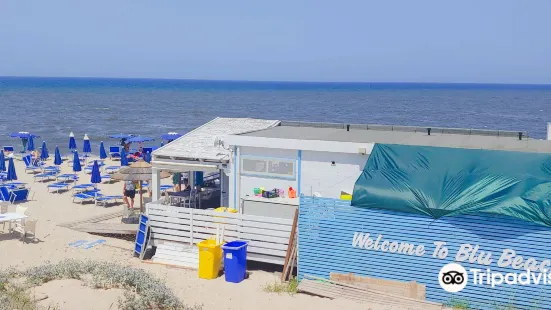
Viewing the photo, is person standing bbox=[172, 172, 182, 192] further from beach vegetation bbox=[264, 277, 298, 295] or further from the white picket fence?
beach vegetation bbox=[264, 277, 298, 295]

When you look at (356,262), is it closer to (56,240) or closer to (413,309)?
(413,309)

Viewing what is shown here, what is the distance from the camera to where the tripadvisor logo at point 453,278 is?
35.9 ft

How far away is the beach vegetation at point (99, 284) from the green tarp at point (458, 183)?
13.0 feet

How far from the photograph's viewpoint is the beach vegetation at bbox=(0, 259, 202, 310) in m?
9.46

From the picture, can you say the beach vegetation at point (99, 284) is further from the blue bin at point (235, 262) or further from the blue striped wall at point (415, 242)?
the blue striped wall at point (415, 242)

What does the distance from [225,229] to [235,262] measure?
101cm

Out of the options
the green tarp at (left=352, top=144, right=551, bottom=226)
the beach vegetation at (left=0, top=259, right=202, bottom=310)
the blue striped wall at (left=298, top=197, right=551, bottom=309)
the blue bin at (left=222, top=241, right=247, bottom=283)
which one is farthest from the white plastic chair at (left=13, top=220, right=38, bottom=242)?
the green tarp at (left=352, top=144, right=551, bottom=226)

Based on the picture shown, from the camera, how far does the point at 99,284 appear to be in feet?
34.5

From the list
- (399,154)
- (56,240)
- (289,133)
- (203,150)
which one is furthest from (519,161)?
(56,240)

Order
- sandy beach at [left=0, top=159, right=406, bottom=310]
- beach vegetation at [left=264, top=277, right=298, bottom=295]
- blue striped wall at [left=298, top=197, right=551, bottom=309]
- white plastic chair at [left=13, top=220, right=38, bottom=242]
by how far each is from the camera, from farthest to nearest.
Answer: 1. white plastic chair at [left=13, top=220, right=38, bottom=242]
2. beach vegetation at [left=264, top=277, right=298, bottom=295]
3. blue striped wall at [left=298, top=197, right=551, bottom=309]
4. sandy beach at [left=0, top=159, right=406, bottom=310]

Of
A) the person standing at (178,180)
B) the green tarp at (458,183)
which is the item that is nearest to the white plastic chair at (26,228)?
the person standing at (178,180)

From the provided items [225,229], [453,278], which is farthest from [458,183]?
[225,229]

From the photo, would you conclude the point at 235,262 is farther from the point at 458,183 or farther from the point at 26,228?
the point at 26,228

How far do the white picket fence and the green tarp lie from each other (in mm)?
2135
